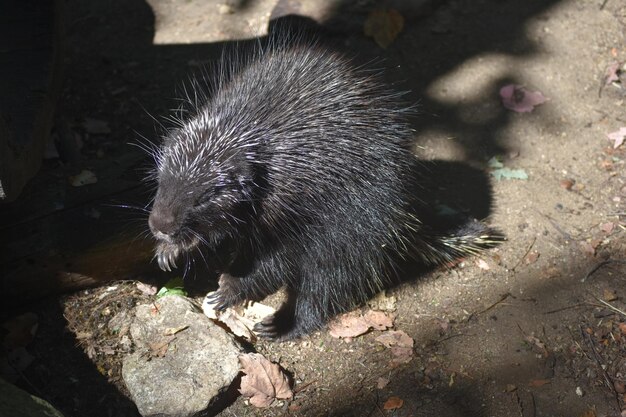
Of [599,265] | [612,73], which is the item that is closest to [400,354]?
[599,265]

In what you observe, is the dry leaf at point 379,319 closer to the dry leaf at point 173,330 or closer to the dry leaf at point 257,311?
the dry leaf at point 257,311

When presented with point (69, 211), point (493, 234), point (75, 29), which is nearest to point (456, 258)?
point (493, 234)

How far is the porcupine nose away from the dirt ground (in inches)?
27.3

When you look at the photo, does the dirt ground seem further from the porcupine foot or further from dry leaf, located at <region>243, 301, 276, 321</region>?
dry leaf, located at <region>243, 301, 276, 321</region>

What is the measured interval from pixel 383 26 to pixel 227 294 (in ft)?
9.72

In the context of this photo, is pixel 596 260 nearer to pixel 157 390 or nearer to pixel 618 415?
pixel 618 415

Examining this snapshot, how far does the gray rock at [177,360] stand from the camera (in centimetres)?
329

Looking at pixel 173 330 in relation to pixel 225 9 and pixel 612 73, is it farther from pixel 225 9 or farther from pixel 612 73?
pixel 612 73

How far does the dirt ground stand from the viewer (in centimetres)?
347

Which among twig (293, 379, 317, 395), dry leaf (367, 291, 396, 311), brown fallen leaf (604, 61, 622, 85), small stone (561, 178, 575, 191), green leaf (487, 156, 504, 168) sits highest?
brown fallen leaf (604, 61, 622, 85)

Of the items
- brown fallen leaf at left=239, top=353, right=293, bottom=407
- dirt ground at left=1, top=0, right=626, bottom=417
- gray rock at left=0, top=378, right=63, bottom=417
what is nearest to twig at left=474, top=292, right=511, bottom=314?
dirt ground at left=1, top=0, right=626, bottom=417

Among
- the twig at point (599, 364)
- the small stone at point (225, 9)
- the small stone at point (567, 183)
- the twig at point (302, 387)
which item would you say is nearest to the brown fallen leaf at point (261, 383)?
the twig at point (302, 387)

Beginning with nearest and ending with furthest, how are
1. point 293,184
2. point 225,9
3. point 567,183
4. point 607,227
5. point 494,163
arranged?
point 293,184 < point 607,227 < point 567,183 < point 494,163 < point 225,9

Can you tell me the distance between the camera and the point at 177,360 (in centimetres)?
350
